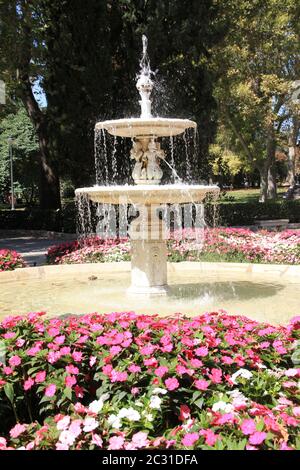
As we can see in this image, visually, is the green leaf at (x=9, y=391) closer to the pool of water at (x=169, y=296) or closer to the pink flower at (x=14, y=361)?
the pink flower at (x=14, y=361)

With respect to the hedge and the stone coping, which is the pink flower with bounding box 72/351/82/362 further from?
the hedge

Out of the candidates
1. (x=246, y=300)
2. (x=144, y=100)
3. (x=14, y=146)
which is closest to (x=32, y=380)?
(x=246, y=300)

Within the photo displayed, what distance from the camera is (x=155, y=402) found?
2.80m

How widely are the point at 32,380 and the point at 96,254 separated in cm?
787

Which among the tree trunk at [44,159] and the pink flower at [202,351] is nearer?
the pink flower at [202,351]

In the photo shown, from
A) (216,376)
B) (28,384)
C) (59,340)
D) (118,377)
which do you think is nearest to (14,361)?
(28,384)

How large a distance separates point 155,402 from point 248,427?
1.80 feet

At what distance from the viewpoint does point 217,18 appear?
68.2ft

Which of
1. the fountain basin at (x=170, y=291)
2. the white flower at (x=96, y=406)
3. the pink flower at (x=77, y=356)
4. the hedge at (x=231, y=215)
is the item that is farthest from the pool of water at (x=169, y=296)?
the hedge at (x=231, y=215)

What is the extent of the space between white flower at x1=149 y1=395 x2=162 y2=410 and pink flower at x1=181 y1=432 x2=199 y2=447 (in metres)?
0.34

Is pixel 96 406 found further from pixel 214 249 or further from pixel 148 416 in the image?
pixel 214 249

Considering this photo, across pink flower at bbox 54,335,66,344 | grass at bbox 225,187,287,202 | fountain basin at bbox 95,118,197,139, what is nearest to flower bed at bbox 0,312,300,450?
pink flower at bbox 54,335,66,344

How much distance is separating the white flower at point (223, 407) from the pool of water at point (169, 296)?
3159 mm

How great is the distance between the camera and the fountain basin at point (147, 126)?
693cm
